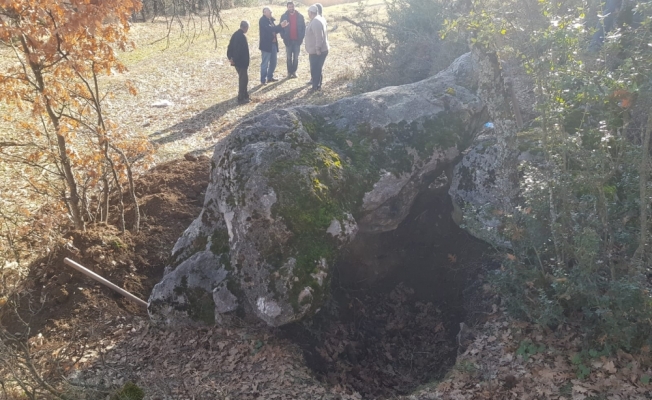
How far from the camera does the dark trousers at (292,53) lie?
14900 mm

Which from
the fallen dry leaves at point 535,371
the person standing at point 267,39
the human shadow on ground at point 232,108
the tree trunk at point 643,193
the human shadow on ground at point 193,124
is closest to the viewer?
the tree trunk at point 643,193

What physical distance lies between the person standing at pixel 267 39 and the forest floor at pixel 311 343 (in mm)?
7345

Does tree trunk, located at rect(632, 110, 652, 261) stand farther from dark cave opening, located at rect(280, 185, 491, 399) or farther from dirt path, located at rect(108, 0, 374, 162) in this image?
dirt path, located at rect(108, 0, 374, 162)

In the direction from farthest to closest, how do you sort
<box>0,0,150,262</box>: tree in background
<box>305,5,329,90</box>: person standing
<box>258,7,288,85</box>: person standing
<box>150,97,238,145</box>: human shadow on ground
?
<box>258,7,288,85</box>: person standing, <box>305,5,329,90</box>: person standing, <box>150,97,238,145</box>: human shadow on ground, <box>0,0,150,262</box>: tree in background

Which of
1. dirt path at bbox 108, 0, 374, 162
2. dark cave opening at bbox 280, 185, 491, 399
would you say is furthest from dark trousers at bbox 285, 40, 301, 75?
dark cave opening at bbox 280, 185, 491, 399

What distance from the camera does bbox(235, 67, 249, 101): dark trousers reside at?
42.9ft

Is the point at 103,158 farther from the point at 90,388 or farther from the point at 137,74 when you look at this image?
the point at 137,74

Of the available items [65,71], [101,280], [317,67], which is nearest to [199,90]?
[317,67]

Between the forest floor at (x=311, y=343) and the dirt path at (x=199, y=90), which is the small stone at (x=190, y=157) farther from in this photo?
the forest floor at (x=311, y=343)

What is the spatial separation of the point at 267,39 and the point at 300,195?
9.51 m

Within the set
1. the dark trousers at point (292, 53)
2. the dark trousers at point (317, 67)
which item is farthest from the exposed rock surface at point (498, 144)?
the dark trousers at point (292, 53)

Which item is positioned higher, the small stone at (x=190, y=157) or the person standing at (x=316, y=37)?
the person standing at (x=316, y=37)

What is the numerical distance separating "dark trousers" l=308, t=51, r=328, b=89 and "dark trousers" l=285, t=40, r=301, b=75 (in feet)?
4.60

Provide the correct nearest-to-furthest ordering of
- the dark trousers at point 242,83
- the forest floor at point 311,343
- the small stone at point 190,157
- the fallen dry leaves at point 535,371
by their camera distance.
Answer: the fallen dry leaves at point 535,371 → the forest floor at point 311,343 → the small stone at point 190,157 → the dark trousers at point 242,83
